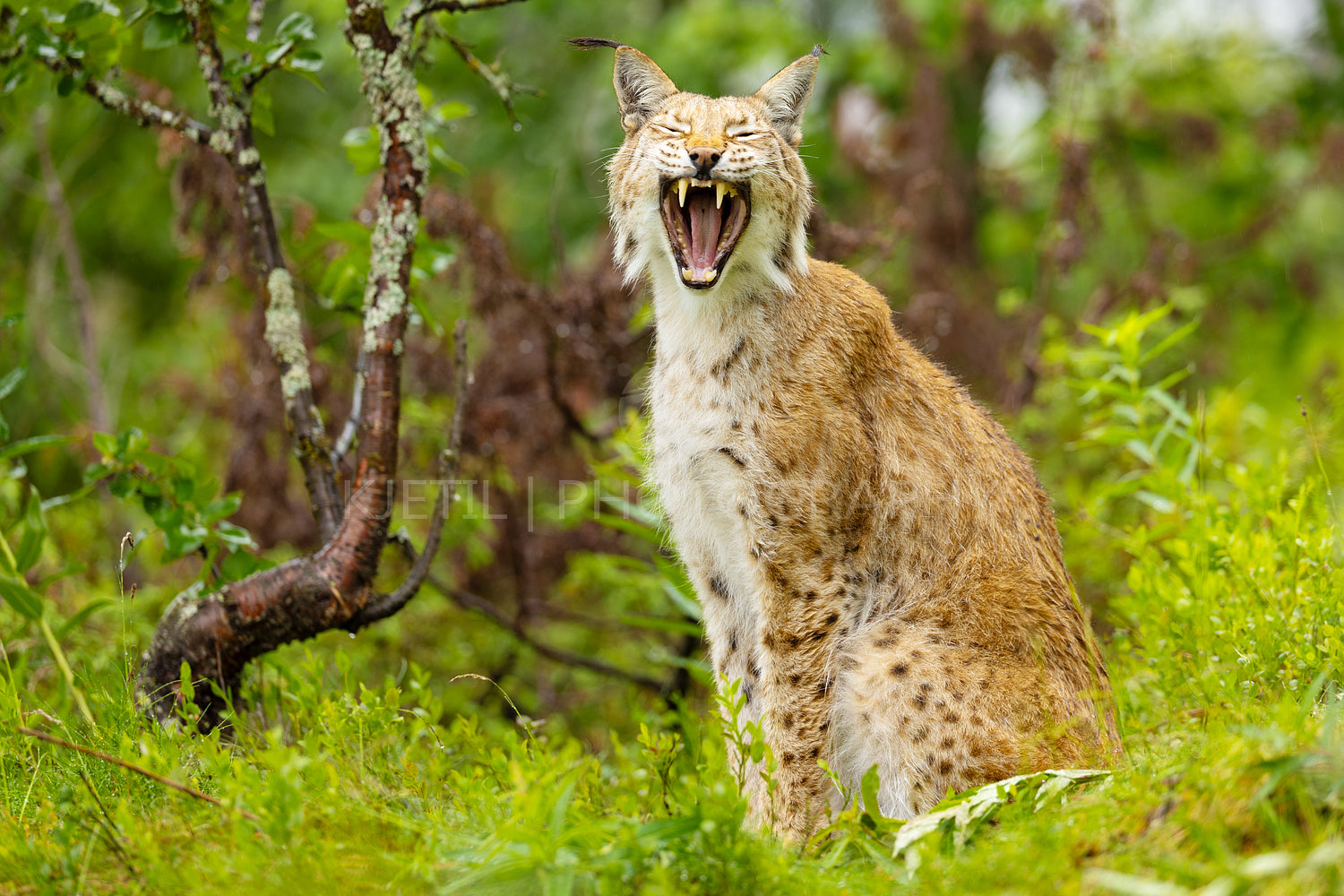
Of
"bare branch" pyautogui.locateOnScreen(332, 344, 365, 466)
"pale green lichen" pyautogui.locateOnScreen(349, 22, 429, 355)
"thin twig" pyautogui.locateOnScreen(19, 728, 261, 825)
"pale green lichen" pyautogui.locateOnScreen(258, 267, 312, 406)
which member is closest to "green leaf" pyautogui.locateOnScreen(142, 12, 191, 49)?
"pale green lichen" pyautogui.locateOnScreen(349, 22, 429, 355)

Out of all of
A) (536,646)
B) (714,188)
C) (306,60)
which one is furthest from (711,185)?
(536,646)

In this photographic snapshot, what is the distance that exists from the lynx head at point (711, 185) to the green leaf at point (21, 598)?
2.59 metres

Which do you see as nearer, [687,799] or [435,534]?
[687,799]

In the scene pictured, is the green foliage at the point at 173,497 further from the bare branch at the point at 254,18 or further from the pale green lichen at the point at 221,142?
the bare branch at the point at 254,18

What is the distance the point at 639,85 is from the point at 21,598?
3.17 meters

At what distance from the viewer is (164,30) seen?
14.6 feet

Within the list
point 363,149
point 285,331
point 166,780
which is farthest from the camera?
point 363,149

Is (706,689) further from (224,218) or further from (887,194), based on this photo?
(887,194)

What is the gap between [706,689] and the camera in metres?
6.98

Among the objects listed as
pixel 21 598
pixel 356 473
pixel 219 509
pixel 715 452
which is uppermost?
pixel 715 452

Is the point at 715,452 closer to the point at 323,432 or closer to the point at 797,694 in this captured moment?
the point at 797,694

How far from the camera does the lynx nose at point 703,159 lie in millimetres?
4254

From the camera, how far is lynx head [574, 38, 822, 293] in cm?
436

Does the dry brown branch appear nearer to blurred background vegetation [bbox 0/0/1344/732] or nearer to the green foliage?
blurred background vegetation [bbox 0/0/1344/732]
